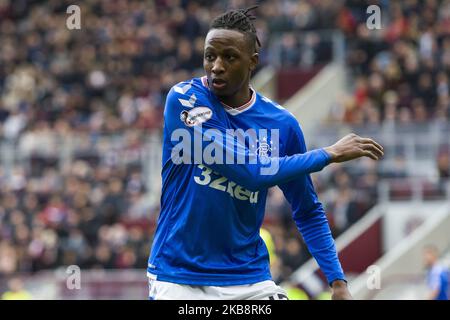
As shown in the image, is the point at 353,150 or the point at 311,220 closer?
the point at 353,150

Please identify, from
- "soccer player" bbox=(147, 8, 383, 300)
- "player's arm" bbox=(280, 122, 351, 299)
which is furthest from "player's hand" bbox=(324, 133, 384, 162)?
"player's arm" bbox=(280, 122, 351, 299)

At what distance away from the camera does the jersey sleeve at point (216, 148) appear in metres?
5.44

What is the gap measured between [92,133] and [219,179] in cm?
1709

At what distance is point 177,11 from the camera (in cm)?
2639

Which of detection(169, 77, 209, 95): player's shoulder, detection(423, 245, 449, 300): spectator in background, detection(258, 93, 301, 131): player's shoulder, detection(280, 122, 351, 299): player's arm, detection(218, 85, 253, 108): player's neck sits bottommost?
detection(423, 245, 449, 300): spectator in background

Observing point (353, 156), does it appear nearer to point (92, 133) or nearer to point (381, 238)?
point (381, 238)

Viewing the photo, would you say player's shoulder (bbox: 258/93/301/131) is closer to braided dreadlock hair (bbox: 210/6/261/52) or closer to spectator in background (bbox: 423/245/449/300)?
braided dreadlock hair (bbox: 210/6/261/52)

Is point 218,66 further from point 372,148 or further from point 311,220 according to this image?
point 311,220

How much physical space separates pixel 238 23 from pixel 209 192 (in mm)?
917

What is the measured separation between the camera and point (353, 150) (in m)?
5.29

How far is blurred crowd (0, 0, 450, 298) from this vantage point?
755 inches

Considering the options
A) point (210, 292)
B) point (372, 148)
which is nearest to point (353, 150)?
point (372, 148)

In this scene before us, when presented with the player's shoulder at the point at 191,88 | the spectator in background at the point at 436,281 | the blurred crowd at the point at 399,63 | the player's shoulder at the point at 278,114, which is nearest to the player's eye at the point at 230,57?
the player's shoulder at the point at 191,88
